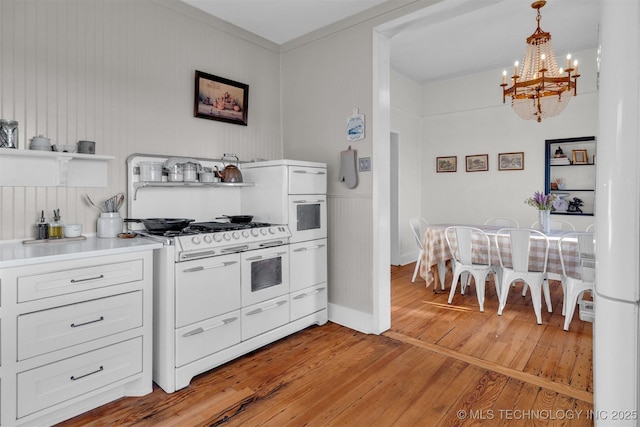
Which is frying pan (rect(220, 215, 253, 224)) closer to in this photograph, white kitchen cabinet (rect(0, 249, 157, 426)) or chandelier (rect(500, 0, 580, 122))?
white kitchen cabinet (rect(0, 249, 157, 426))

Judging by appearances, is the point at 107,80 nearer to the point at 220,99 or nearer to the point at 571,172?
the point at 220,99

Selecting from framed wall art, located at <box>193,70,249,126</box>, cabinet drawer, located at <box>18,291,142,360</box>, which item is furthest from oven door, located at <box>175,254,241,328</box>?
framed wall art, located at <box>193,70,249,126</box>


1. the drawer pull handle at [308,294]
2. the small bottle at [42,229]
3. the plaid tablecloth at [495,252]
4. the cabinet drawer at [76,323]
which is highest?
the small bottle at [42,229]

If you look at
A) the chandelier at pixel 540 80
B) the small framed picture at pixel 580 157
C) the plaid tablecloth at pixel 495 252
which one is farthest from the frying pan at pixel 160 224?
the small framed picture at pixel 580 157

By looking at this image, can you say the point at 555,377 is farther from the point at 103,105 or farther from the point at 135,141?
the point at 103,105

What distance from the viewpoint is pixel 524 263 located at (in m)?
3.41

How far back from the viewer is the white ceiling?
3023 millimetres

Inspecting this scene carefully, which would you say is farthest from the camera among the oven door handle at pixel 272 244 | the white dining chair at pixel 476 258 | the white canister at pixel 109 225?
the white dining chair at pixel 476 258

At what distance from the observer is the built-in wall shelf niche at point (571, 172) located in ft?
15.7

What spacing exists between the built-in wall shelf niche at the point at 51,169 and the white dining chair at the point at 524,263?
3490 millimetres

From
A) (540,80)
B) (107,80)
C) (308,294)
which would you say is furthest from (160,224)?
(540,80)

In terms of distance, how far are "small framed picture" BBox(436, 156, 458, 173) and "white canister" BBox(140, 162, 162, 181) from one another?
4.64 metres

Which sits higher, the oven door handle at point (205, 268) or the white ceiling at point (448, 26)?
the white ceiling at point (448, 26)

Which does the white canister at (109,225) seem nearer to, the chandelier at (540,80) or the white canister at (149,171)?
the white canister at (149,171)
